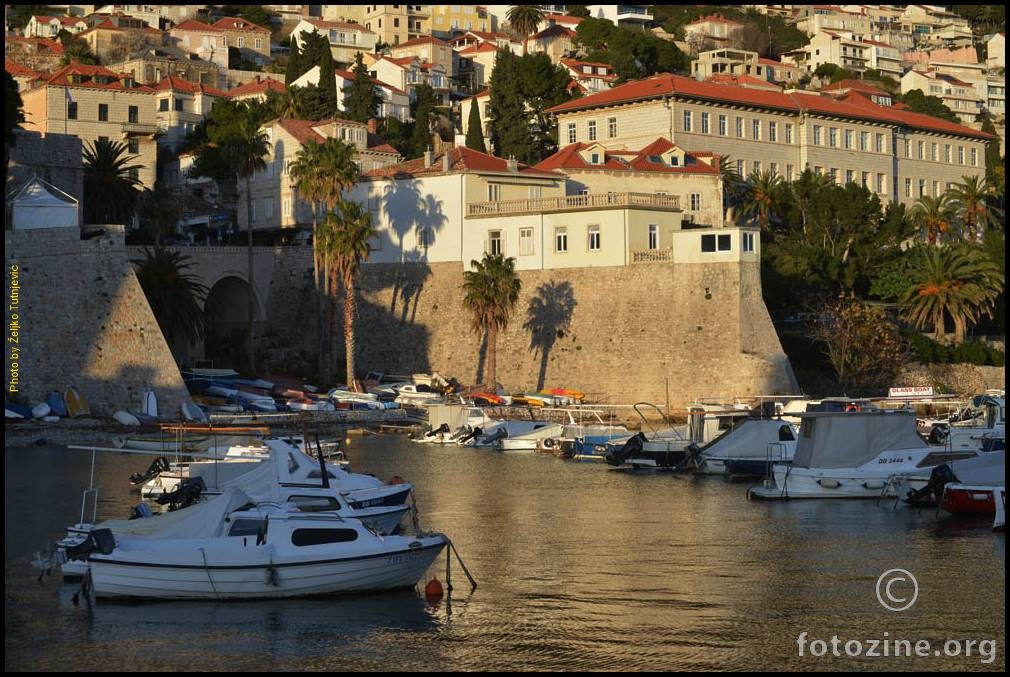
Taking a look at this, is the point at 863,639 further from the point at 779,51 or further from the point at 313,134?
the point at 779,51

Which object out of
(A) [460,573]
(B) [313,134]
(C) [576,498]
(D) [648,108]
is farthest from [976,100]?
(A) [460,573]

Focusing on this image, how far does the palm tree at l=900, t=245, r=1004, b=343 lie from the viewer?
71.5 meters

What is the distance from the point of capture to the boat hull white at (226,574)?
79.2 ft

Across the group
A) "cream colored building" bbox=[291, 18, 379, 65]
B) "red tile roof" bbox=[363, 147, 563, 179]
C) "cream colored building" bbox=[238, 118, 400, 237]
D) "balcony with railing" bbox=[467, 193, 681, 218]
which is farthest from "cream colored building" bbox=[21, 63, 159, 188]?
"cream colored building" bbox=[291, 18, 379, 65]

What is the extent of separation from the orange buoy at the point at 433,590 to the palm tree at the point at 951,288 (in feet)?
165

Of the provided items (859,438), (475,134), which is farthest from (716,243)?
(475,134)

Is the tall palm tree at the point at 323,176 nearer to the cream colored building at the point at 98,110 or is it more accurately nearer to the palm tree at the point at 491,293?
the palm tree at the point at 491,293

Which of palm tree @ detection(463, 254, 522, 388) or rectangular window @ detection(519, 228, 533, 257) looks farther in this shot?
rectangular window @ detection(519, 228, 533, 257)

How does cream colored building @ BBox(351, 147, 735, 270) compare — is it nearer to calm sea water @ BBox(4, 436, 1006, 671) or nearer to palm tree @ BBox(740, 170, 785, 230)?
palm tree @ BBox(740, 170, 785, 230)

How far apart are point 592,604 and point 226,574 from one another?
5778 mm

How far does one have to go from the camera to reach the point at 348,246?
64.7m

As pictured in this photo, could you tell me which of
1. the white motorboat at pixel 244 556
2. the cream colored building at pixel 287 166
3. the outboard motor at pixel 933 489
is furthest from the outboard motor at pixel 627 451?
the cream colored building at pixel 287 166

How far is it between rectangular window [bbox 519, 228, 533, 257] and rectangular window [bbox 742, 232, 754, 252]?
9.53 metres

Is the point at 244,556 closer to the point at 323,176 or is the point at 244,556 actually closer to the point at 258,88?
the point at 323,176
